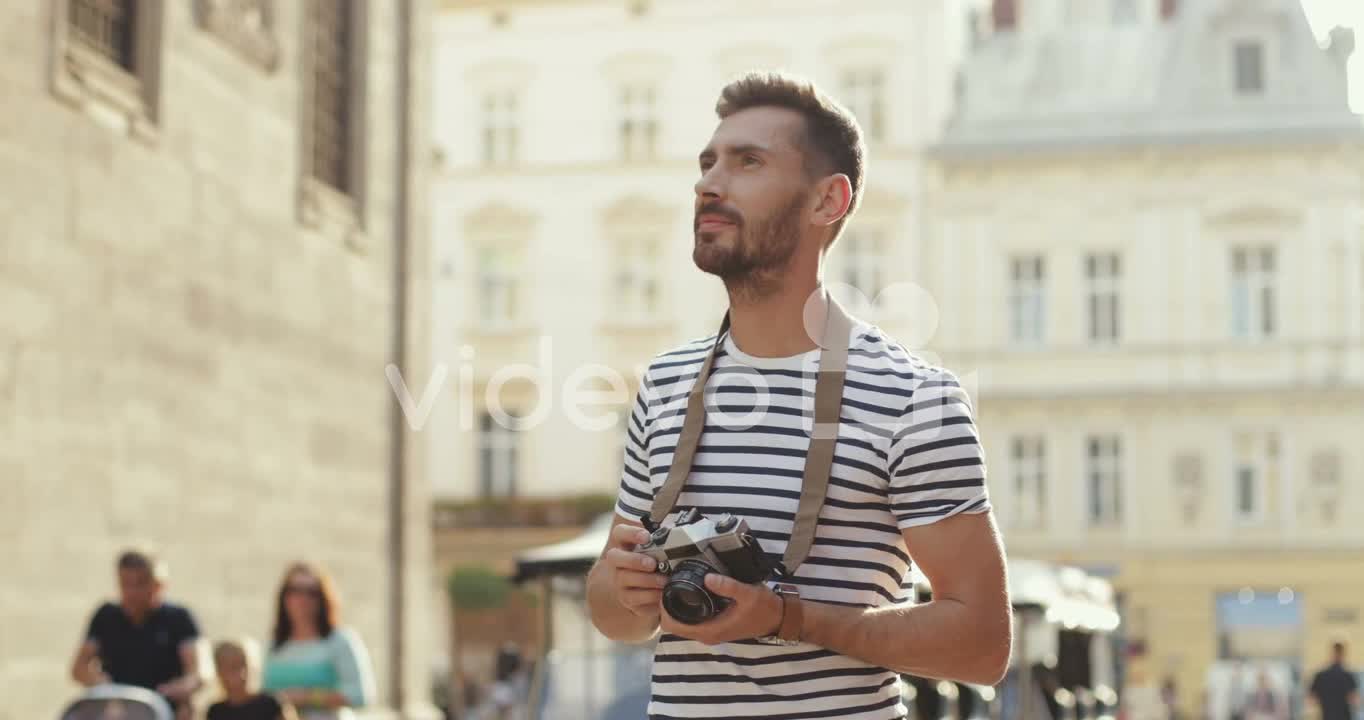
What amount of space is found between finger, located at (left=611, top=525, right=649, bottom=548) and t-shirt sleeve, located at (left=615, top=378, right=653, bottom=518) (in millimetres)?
210

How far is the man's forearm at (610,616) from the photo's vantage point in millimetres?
3152

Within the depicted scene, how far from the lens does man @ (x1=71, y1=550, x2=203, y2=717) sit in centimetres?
942

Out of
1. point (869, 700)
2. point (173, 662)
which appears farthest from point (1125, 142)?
point (869, 700)

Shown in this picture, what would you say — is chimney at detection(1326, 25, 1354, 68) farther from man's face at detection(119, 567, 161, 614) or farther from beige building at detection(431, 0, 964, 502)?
man's face at detection(119, 567, 161, 614)

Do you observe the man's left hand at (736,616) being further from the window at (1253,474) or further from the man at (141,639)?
the window at (1253,474)

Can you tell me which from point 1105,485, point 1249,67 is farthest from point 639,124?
point 1249,67

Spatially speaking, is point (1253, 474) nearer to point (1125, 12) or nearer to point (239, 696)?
point (1125, 12)

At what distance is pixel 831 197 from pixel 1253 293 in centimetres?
3963

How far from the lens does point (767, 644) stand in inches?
118

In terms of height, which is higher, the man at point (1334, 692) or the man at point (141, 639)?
the man at point (141, 639)

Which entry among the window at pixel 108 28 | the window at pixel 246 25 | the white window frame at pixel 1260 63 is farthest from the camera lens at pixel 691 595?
the white window frame at pixel 1260 63

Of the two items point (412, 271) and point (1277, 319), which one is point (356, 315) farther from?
point (1277, 319)

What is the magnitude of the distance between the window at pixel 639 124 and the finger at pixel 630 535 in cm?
4168

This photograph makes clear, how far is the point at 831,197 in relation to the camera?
3225mm
